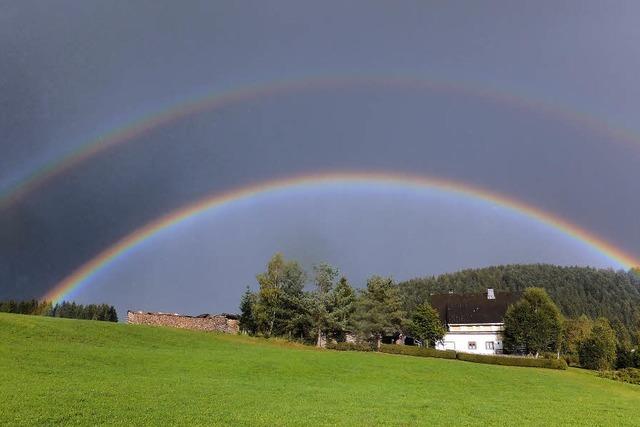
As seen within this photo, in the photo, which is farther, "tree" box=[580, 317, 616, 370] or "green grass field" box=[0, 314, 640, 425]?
"tree" box=[580, 317, 616, 370]

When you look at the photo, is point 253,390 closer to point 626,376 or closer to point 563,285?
point 626,376

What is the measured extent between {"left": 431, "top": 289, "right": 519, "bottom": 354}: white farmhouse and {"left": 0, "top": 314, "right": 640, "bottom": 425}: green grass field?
38.9m

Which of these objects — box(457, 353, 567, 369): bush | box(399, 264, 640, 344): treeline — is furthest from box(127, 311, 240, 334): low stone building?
box(399, 264, 640, 344): treeline

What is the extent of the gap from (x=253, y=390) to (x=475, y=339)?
61569mm

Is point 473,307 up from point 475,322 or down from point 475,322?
up

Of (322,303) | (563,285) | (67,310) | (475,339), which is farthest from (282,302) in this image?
(563,285)

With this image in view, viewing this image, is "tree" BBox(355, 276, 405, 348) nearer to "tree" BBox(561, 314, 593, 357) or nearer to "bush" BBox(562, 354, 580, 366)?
"bush" BBox(562, 354, 580, 366)

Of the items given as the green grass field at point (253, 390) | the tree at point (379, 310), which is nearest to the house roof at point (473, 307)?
the tree at point (379, 310)

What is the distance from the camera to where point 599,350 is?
200 ft

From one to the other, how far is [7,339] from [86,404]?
62.2ft

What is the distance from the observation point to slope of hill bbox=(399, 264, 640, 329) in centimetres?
13962

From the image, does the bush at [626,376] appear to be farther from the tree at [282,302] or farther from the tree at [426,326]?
the tree at [282,302]

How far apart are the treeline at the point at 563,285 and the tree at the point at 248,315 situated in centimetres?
6656

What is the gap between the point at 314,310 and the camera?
63.7 meters
